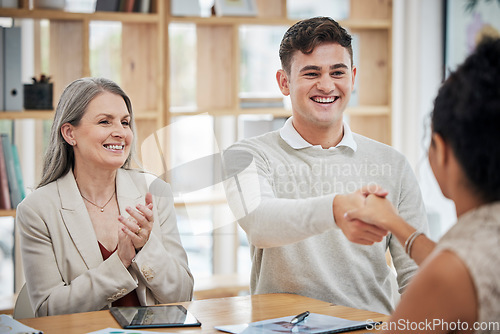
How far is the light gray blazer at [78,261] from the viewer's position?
1.79 m

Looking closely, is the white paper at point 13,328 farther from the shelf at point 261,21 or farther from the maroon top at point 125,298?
the shelf at point 261,21

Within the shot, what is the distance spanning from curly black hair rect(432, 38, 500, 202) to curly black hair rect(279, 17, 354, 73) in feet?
2.99

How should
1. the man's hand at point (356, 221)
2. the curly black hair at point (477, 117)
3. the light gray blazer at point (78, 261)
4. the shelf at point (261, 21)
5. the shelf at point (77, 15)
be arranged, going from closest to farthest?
the curly black hair at point (477, 117) < the man's hand at point (356, 221) < the light gray blazer at point (78, 261) < the shelf at point (77, 15) < the shelf at point (261, 21)

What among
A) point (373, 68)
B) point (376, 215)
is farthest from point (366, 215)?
point (373, 68)

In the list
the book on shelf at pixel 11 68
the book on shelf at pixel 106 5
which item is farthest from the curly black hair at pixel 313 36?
the book on shelf at pixel 11 68

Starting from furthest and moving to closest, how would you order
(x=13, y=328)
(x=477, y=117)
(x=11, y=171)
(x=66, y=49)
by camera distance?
1. (x=66, y=49)
2. (x=11, y=171)
3. (x=13, y=328)
4. (x=477, y=117)

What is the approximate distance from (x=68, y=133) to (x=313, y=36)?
2.78 ft

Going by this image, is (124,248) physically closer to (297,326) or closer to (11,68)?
(297,326)

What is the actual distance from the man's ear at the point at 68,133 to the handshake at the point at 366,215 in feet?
3.21

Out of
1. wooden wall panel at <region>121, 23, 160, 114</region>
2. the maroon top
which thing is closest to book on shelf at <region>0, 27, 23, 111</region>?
wooden wall panel at <region>121, 23, 160, 114</region>

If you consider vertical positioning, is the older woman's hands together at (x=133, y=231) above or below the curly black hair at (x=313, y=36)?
below

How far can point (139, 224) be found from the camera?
187 centimetres

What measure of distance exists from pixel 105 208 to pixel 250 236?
559 millimetres

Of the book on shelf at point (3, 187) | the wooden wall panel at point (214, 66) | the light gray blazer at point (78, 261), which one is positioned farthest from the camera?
the wooden wall panel at point (214, 66)
